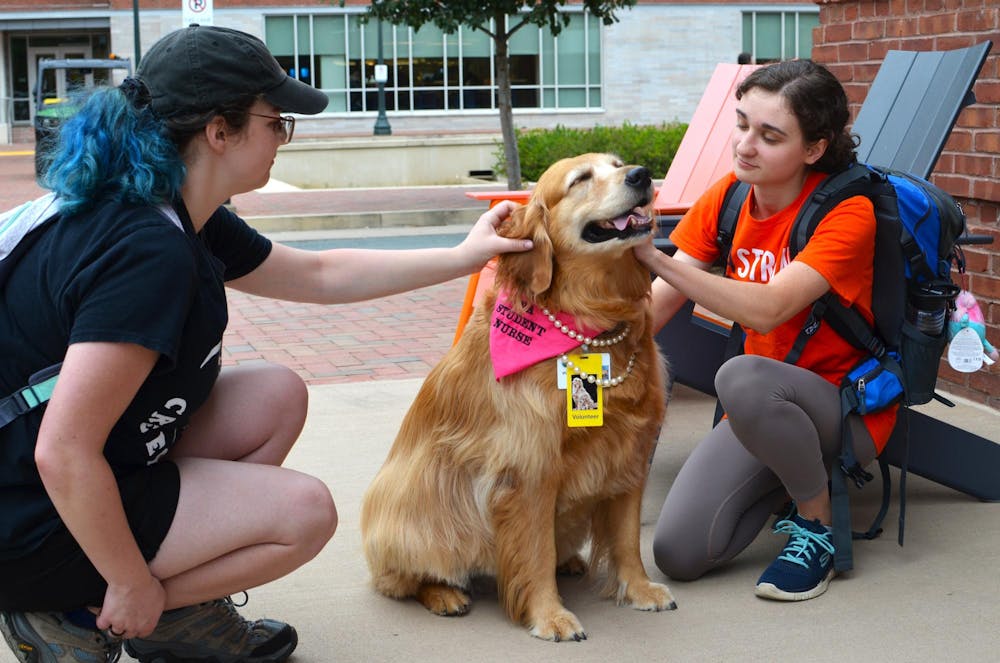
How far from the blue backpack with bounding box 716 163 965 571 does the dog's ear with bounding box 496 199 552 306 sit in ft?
2.70

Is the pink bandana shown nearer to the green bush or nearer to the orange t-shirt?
the orange t-shirt

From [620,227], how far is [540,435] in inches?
23.9

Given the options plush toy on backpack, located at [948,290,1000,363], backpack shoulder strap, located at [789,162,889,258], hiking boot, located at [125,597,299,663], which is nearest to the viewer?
hiking boot, located at [125,597,299,663]

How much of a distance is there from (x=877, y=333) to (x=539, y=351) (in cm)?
113

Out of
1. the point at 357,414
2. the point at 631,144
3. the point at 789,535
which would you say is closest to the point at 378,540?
the point at 789,535

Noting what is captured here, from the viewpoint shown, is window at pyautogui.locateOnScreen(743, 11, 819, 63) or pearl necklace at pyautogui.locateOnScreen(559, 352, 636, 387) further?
window at pyautogui.locateOnScreen(743, 11, 819, 63)

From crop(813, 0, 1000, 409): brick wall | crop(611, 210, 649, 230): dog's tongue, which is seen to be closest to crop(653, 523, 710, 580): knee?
crop(611, 210, 649, 230): dog's tongue

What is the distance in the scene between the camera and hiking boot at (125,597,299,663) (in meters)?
2.79

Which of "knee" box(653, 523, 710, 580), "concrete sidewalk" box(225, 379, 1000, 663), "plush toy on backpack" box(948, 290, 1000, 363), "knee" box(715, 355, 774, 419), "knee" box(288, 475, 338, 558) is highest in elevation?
"plush toy on backpack" box(948, 290, 1000, 363)

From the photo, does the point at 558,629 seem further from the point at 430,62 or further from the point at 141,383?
the point at 430,62

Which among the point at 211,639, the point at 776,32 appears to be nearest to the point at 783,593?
the point at 211,639

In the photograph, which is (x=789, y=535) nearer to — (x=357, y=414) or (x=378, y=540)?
(x=378, y=540)

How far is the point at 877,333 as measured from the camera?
11.7ft

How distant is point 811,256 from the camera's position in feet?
11.0
